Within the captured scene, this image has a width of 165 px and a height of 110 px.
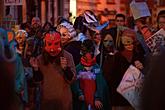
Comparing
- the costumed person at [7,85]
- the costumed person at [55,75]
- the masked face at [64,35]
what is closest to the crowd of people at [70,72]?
the costumed person at [55,75]

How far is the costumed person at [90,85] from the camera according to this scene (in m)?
7.83

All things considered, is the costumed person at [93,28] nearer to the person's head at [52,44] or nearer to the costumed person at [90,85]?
the costumed person at [90,85]

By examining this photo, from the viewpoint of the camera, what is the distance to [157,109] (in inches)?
101

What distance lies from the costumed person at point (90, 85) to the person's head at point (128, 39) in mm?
652

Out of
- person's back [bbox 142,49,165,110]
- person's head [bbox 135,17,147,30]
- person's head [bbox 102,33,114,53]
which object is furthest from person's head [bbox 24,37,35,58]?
person's back [bbox 142,49,165,110]

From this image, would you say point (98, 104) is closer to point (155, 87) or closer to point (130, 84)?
point (130, 84)

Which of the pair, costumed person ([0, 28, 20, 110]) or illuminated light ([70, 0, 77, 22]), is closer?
costumed person ([0, 28, 20, 110])

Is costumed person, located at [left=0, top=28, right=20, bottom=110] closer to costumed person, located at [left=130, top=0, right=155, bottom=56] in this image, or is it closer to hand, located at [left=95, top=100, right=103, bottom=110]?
hand, located at [left=95, top=100, right=103, bottom=110]

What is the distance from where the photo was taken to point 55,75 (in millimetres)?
7375

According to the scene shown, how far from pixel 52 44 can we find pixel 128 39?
132 centimetres

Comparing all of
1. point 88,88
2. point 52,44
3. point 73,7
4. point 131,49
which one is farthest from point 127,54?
point 73,7

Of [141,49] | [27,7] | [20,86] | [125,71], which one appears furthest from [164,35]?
[27,7]

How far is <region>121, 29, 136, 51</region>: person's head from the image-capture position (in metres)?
8.39

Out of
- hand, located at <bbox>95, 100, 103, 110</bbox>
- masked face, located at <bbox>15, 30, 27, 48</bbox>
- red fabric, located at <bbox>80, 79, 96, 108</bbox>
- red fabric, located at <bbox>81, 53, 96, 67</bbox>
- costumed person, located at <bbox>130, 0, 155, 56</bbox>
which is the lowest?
hand, located at <bbox>95, 100, 103, 110</bbox>
